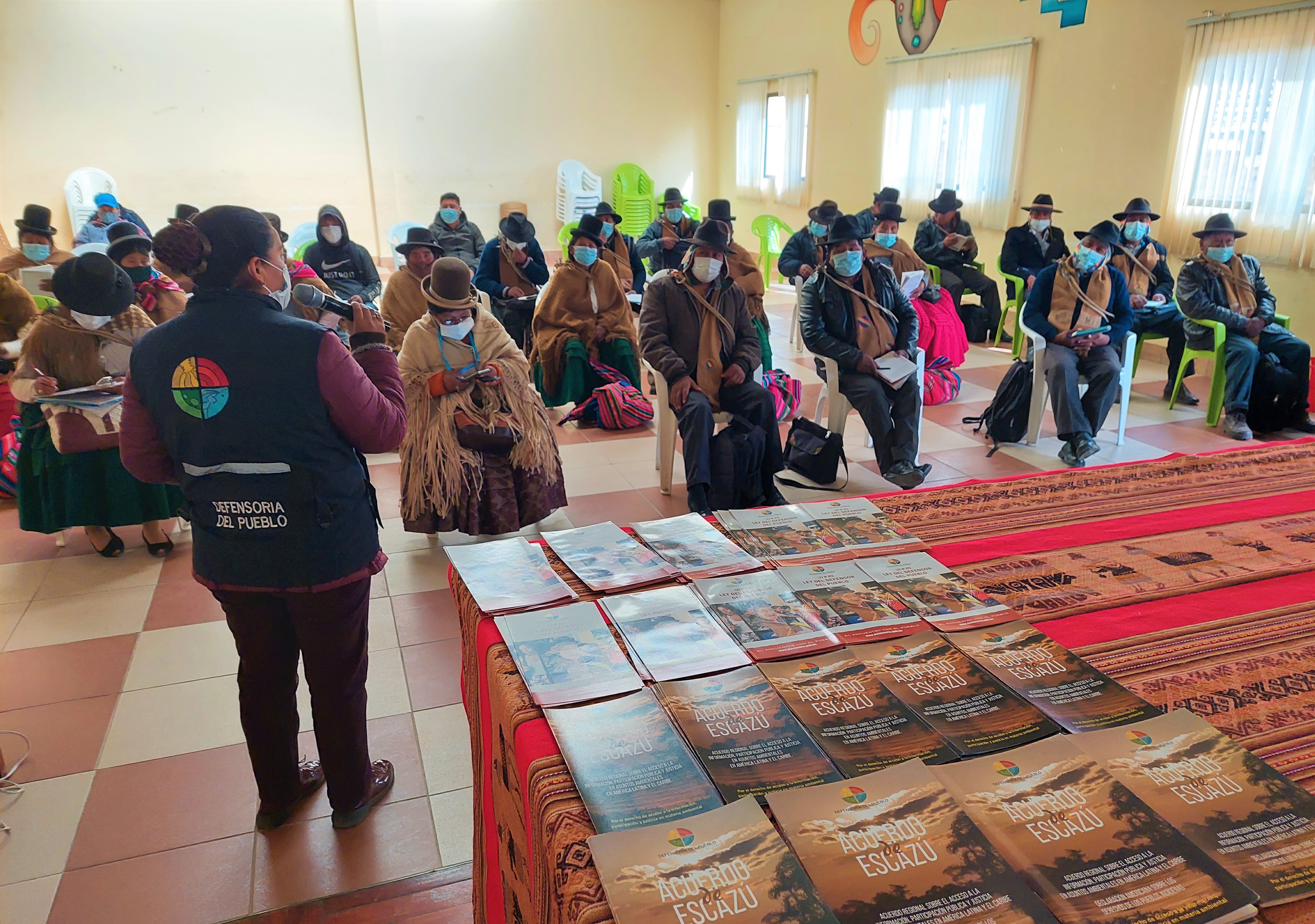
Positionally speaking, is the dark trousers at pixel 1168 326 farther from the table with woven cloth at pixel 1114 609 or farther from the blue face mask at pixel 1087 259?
the table with woven cloth at pixel 1114 609

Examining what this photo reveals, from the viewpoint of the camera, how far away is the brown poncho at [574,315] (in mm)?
5574

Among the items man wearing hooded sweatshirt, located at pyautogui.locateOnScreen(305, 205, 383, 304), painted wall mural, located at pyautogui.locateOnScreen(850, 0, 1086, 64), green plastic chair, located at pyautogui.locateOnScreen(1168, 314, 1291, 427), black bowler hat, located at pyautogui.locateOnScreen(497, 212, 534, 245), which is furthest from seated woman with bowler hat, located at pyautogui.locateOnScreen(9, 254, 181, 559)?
painted wall mural, located at pyautogui.locateOnScreen(850, 0, 1086, 64)

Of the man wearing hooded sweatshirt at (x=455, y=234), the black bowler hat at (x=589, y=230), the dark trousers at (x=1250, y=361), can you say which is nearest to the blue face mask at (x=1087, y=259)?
the dark trousers at (x=1250, y=361)

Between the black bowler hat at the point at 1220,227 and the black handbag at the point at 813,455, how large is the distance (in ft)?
9.84

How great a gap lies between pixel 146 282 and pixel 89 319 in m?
0.77

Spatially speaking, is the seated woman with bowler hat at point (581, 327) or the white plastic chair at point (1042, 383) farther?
the seated woman with bowler hat at point (581, 327)

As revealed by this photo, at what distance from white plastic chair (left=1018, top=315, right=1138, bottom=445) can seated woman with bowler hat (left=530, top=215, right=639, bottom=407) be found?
2416 mm

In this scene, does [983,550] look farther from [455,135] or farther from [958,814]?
[455,135]

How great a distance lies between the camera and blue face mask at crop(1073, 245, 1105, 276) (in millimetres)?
4832

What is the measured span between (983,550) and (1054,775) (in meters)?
0.75

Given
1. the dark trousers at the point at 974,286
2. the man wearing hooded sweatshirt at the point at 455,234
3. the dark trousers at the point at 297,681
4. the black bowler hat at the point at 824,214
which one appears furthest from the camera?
the man wearing hooded sweatshirt at the point at 455,234

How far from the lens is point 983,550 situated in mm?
1858

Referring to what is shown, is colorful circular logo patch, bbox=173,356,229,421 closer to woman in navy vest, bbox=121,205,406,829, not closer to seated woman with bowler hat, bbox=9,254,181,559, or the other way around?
woman in navy vest, bbox=121,205,406,829

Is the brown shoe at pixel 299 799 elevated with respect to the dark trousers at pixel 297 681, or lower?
lower
